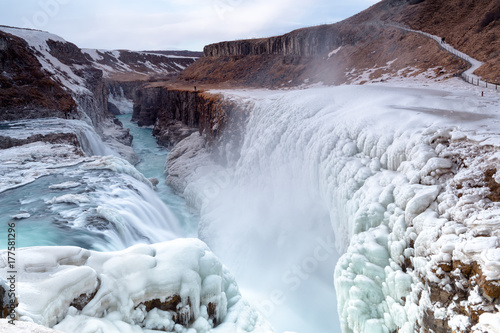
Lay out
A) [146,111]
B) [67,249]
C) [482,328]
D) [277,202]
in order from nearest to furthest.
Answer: [482,328] < [67,249] < [277,202] < [146,111]

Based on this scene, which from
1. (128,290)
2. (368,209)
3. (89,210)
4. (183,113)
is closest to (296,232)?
(368,209)

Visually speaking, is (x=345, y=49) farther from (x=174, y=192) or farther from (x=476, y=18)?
(x=174, y=192)

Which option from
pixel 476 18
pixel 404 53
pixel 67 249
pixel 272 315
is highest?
pixel 476 18

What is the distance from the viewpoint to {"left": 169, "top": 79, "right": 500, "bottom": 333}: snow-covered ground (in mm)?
4781

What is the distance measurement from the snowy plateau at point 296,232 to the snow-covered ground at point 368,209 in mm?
34

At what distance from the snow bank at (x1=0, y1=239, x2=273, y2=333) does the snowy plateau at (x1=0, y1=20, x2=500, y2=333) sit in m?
0.02

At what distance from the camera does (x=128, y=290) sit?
5.00 meters

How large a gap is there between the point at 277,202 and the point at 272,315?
15.8 ft

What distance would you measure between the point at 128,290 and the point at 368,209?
477cm

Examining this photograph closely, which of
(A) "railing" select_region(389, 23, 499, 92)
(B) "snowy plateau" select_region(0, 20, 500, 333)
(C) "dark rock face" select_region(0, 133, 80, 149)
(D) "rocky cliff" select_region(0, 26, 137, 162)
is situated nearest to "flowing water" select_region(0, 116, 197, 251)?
(B) "snowy plateau" select_region(0, 20, 500, 333)

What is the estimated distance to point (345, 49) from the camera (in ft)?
122

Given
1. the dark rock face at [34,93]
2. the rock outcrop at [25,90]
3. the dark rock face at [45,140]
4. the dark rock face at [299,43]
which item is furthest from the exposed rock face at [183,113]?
the dark rock face at [299,43]

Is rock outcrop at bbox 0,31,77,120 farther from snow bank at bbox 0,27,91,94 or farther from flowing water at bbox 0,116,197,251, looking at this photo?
flowing water at bbox 0,116,197,251

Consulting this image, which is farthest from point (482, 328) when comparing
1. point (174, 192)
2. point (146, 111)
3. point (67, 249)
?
point (146, 111)
